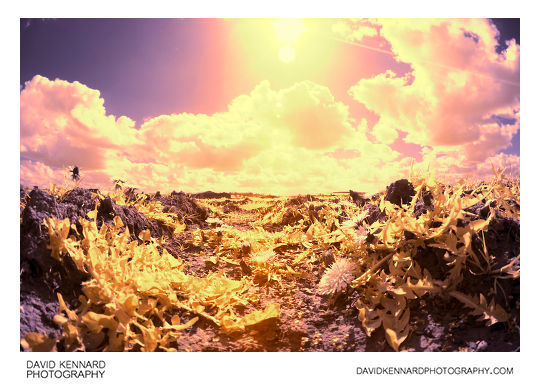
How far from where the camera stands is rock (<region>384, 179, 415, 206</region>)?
11.6 ft

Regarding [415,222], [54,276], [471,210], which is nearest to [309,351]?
[415,222]

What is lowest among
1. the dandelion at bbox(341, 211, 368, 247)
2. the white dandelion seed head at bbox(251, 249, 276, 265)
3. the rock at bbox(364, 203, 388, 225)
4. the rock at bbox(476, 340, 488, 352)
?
the rock at bbox(476, 340, 488, 352)

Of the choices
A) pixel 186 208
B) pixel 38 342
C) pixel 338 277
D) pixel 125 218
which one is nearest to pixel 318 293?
pixel 338 277

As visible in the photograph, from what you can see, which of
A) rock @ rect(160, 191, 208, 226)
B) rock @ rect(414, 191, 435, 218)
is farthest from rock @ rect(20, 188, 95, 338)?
rock @ rect(160, 191, 208, 226)

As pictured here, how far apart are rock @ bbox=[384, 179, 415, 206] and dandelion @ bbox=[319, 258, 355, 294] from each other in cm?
101

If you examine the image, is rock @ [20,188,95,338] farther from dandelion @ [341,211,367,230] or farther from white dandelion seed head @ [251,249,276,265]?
dandelion @ [341,211,367,230]

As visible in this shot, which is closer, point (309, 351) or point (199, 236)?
point (309, 351)

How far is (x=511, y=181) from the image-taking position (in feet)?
9.32

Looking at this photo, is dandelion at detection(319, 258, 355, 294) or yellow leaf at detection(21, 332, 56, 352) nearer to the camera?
yellow leaf at detection(21, 332, 56, 352)

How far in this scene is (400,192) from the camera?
11.6ft

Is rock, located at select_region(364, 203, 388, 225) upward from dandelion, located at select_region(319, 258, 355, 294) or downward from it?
upward

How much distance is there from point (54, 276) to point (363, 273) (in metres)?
2.29
